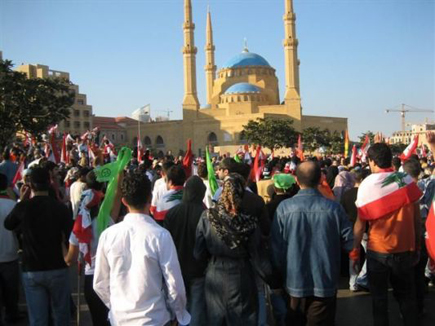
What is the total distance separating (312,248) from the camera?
12.1 ft

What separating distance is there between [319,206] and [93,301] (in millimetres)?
2147

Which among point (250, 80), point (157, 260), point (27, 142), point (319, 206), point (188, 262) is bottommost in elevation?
point (188, 262)

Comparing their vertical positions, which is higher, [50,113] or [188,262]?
[50,113]

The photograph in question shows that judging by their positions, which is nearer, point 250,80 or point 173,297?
point 173,297

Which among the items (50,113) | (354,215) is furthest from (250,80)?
(354,215)

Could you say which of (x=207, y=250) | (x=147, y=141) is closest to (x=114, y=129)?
(x=147, y=141)

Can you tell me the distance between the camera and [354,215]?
6.23 meters

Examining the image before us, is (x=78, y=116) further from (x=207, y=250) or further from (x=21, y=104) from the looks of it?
(x=207, y=250)

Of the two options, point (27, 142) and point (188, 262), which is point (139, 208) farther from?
point (27, 142)

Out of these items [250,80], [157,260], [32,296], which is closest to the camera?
[157,260]

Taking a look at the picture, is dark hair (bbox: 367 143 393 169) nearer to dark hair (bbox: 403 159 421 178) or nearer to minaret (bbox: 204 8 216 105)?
dark hair (bbox: 403 159 421 178)

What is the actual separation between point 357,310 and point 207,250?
2.80m

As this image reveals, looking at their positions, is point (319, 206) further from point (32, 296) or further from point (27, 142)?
point (27, 142)

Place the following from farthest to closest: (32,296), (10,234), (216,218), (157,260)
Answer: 1. (10,234)
2. (32,296)
3. (216,218)
4. (157,260)
